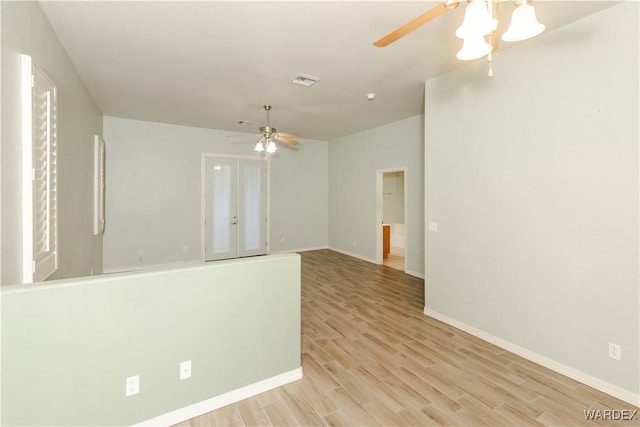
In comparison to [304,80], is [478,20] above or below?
below

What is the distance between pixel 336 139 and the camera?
23.9 feet

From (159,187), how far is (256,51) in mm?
4014

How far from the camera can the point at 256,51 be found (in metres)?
2.78

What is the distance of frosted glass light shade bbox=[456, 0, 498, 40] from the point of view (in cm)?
127

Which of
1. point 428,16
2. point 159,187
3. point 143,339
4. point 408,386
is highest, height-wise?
point 428,16

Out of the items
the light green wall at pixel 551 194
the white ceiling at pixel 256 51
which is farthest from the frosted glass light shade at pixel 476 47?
the light green wall at pixel 551 194

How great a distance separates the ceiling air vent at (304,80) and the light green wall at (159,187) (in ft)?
10.7

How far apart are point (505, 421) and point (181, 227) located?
230 inches

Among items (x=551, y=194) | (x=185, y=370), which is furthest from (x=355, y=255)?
(x=185, y=370)

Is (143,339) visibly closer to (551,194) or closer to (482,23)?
(482,23)

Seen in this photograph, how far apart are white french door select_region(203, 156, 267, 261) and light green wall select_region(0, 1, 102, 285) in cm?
199

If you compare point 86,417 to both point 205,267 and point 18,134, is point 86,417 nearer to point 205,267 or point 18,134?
point 205,267

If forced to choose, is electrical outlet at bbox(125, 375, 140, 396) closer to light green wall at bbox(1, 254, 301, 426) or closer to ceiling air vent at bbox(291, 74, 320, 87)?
light green wall at bbox(1, 254, 301, 426)

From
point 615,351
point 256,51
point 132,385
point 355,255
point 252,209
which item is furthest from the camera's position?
point 355,255
